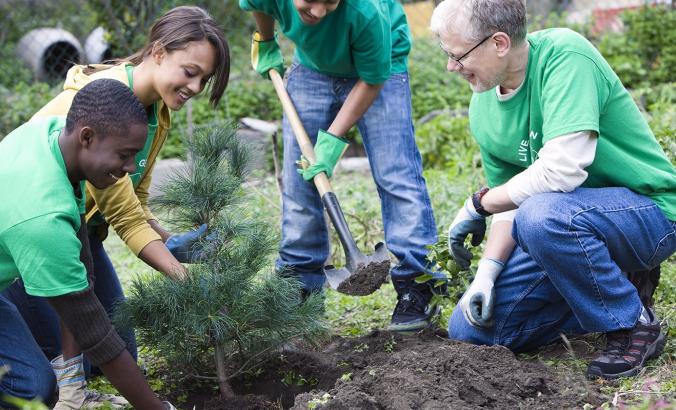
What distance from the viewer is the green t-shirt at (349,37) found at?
321 centimetres

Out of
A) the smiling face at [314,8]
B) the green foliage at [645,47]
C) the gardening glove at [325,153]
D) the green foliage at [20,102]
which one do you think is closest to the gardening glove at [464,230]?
the gardening glove at [325,153]

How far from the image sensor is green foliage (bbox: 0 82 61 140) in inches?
277

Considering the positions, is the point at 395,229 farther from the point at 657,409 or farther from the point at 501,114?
the point at 657,409

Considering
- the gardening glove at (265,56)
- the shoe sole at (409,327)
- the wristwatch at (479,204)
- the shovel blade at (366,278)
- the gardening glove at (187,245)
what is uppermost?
the gardening glove at (265,56)

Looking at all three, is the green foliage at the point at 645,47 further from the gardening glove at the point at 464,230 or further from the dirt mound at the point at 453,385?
the dirt mound at the point at 453,385

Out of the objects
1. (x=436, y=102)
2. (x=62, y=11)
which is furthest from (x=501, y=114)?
(x=62, y=11)

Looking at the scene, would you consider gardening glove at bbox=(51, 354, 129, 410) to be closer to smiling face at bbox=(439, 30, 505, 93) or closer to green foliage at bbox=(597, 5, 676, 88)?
smiling face at bbox=(439, 30, 505, 93)

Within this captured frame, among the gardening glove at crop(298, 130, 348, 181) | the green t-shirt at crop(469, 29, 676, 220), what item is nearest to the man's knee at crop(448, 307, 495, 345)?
the green t-shirt at crop(469, 29, 676, 220)

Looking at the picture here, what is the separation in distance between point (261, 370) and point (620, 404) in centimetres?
125

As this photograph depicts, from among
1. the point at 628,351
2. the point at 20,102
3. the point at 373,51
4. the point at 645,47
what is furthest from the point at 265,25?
the point at 645,47

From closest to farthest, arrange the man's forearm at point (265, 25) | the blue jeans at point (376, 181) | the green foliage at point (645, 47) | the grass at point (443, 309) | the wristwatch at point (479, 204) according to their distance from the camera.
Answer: the grass at point (443, 309)
the wristwatch at point (479, 204)
the blue jeans at point (376, 181)
the man's forearm at point (265, 25)
the green foliage at point (645, 47)

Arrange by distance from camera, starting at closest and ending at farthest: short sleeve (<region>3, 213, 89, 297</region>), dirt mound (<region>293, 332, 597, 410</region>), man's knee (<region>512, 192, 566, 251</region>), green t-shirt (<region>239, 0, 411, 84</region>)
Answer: short sleeve (<region>3, 213, 89, 297</region>) < dirt mound (<region>293, 332, 597, 410</region>) < man's knee (<region>512, 192, 566, 251</region>) < green t-shirt (<region>239, 0, 411, 84</region>)

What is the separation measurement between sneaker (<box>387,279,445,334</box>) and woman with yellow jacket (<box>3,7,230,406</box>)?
91 cm

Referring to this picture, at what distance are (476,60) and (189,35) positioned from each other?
0.95 meters
